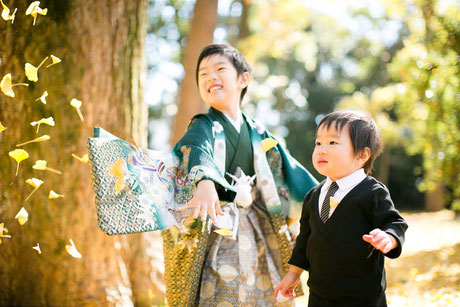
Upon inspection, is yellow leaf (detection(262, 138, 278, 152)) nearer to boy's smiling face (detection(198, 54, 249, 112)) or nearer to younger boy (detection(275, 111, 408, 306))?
boy's smiling face (detection(198, 54, 249, 112))

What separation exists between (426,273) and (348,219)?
3.96 m

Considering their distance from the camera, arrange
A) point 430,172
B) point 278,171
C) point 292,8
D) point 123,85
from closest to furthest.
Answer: point 278,171 < point 123,85 < point 292,8 < point 430,172

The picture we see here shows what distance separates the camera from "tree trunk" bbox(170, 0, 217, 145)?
20.7 ft

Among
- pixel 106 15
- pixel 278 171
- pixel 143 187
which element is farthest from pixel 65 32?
pixel 278 171

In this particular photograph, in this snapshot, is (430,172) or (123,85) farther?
(430,172)

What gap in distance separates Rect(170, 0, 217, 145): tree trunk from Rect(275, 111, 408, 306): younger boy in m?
4.51

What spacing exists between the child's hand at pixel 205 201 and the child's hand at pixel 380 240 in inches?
27.2

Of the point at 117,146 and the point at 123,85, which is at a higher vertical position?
the point at 123,85

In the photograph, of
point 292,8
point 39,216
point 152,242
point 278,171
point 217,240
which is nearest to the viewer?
point 217,240

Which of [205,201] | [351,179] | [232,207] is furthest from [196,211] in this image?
[351,179]

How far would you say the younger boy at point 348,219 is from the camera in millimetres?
1761

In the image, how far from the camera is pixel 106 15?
294cm

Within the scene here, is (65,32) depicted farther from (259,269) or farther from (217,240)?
(259,269)

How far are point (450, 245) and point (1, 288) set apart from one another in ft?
21.6
